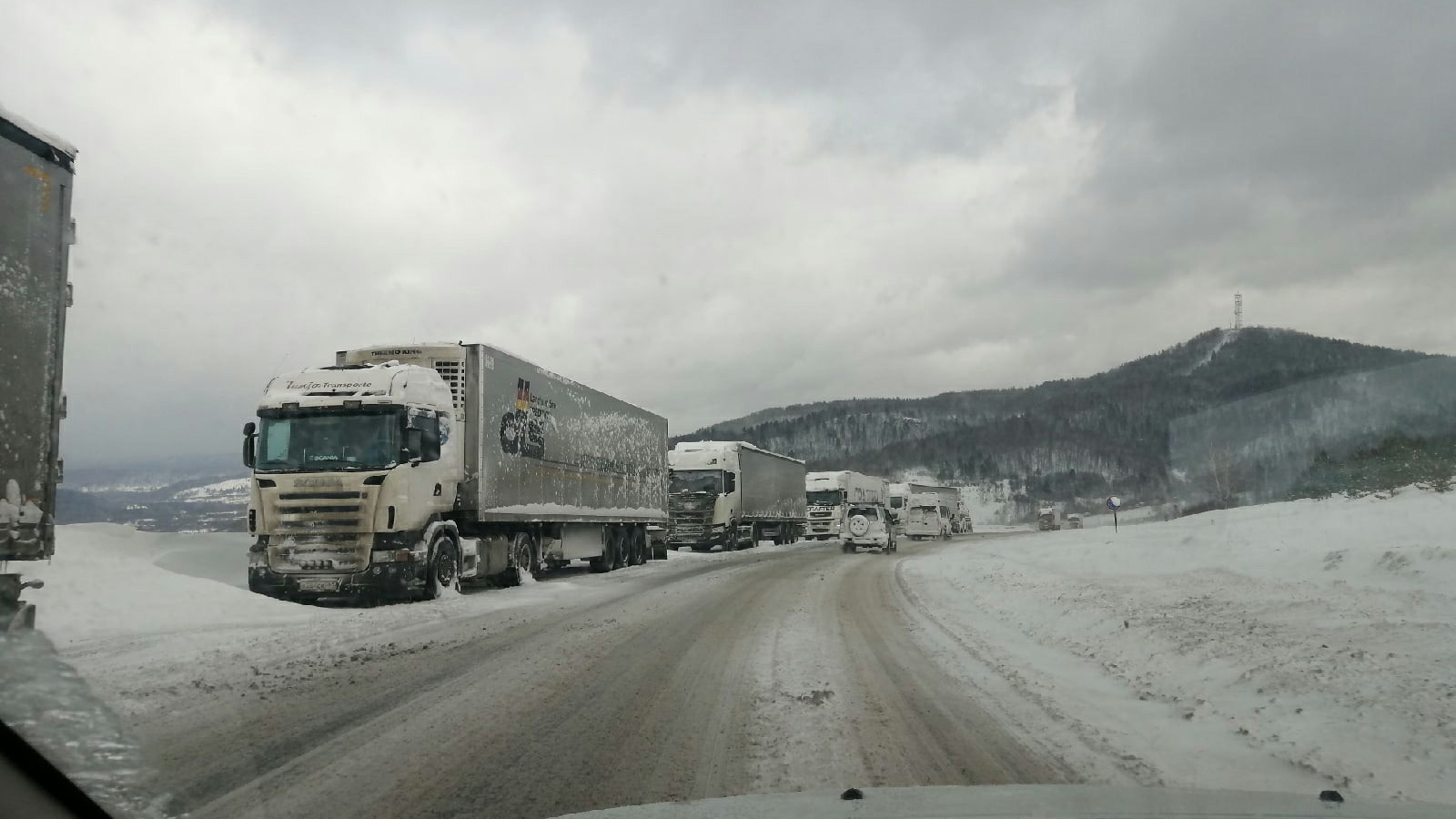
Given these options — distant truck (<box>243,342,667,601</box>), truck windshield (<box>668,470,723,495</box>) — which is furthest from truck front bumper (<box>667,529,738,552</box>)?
distant truck (<box>243,342,667,601</box>)

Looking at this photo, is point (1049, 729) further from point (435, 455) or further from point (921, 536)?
point (921, 536)

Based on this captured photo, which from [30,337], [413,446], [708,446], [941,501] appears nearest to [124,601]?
[413,446]

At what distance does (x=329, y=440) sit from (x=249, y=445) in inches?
54.0

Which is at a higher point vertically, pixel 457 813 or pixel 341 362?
pixel 341 362

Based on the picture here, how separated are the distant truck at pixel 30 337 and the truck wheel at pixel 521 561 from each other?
10269 mm

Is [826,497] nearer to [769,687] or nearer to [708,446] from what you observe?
[708,446]

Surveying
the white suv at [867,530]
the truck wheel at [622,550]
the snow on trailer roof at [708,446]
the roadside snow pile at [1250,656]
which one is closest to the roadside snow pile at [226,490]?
the roadside snow pile at [1250,656]

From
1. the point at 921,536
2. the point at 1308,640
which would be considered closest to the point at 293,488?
the point at 1308,640

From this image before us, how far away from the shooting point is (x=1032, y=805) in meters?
3.47

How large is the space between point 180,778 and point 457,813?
161cm

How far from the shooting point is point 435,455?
14.5 metres

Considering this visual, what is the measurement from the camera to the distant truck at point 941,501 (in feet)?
205

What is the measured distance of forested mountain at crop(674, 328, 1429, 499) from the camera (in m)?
18.7

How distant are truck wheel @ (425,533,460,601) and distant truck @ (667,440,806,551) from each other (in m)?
19.0
